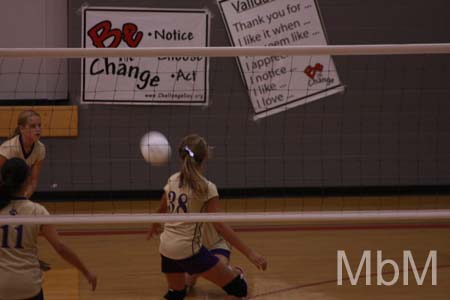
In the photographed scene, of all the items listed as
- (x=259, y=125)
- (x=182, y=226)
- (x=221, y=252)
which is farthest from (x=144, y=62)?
(x=182, y=226)

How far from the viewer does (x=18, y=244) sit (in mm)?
4566

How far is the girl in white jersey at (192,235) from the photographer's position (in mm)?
5777

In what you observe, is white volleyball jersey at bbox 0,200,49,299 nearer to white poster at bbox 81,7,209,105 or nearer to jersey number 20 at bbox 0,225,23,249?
jersey number 20 at bbox 0,225,23,249

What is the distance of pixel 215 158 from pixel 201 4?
6.74 ft

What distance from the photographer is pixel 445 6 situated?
37.7 ft

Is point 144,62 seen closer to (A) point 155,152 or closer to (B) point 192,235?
(A) point 155,152

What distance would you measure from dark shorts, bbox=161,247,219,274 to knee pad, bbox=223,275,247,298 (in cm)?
24

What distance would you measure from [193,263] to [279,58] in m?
5.64

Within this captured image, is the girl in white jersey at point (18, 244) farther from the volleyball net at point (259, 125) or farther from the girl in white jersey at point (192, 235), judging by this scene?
the volleyball net at point (259, 125)

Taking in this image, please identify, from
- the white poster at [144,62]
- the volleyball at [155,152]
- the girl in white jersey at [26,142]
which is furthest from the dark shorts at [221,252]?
the white poster at [144,62]

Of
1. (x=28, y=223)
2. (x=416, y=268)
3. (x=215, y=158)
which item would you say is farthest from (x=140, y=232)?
(x=28, y=223)

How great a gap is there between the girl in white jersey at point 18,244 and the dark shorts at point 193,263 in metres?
1.32

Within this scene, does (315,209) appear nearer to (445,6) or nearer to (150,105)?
(150,105)

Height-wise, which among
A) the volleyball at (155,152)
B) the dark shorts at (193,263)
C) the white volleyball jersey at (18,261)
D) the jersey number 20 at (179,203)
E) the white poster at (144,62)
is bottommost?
the dark shorts at (193,263)
